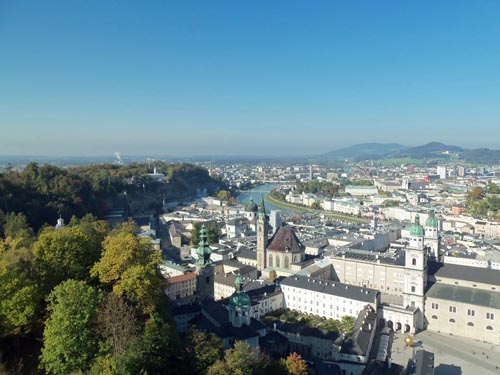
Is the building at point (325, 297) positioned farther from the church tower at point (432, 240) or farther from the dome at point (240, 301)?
the dome at point (240, 301)

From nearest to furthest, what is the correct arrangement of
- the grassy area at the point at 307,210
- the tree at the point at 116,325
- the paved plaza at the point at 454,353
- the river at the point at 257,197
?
the tree at the point at 116,325, the paved plaza at the point at 454,353, the grassy area at the point at 307,210, the river at the point at 257,197

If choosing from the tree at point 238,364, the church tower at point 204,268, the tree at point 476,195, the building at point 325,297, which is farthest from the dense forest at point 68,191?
the tree at point 476,195

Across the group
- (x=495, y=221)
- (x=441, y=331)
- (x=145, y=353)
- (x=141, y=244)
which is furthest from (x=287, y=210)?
(x=145, y=353)

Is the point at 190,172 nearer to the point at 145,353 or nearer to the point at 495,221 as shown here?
A: the point at 495,221

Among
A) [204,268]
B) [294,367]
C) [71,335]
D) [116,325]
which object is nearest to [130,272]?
[116,325]

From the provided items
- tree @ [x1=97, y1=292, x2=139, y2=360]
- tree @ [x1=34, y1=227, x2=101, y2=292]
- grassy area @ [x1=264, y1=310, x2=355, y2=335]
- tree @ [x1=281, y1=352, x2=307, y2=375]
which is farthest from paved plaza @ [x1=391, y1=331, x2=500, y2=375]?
tree @ [x1=34, y1=227, x2=101, y2=292]

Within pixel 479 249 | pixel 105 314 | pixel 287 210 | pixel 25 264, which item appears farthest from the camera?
pixel 287 210
